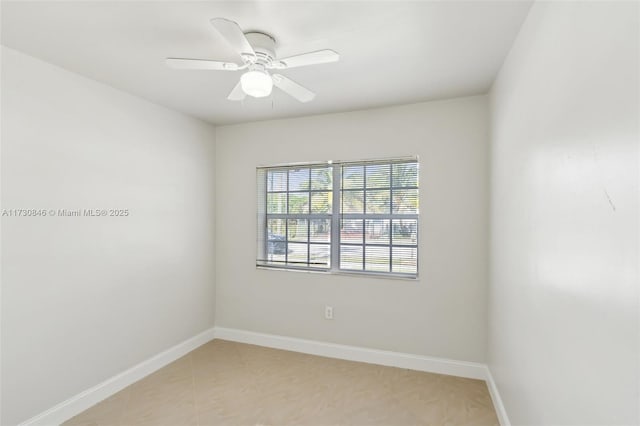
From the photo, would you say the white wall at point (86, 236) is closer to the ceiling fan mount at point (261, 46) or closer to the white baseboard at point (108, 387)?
the white baseboard at point (108, 387)

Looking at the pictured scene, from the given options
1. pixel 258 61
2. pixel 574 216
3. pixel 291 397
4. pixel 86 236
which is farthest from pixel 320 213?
pixel 574 216

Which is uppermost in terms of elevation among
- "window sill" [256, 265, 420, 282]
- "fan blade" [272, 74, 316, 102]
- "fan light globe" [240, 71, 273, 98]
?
"fan blade" [272, 74, 316, 102]

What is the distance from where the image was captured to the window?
313 cm

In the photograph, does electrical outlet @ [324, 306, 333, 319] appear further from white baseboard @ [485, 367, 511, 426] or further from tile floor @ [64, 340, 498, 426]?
white baseboard @ [485, 367, 511, 426]

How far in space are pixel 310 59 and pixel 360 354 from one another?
2683 millimetres

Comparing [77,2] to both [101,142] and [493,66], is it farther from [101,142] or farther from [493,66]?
[493,66]

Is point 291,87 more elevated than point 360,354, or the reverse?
point 291,87

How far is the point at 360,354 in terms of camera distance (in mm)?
3186

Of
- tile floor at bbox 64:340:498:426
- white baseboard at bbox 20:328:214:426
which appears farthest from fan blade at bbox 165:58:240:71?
white baseboard at bbox 20:328:214:426

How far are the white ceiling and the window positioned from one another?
2.75 ft

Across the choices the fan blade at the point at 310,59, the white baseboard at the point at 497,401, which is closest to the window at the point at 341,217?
the white baseboard at the point at 497,401

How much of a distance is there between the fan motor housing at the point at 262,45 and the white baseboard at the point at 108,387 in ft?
8.83

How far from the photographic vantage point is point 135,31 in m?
1.85

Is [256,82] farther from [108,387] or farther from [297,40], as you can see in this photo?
[108,387]
